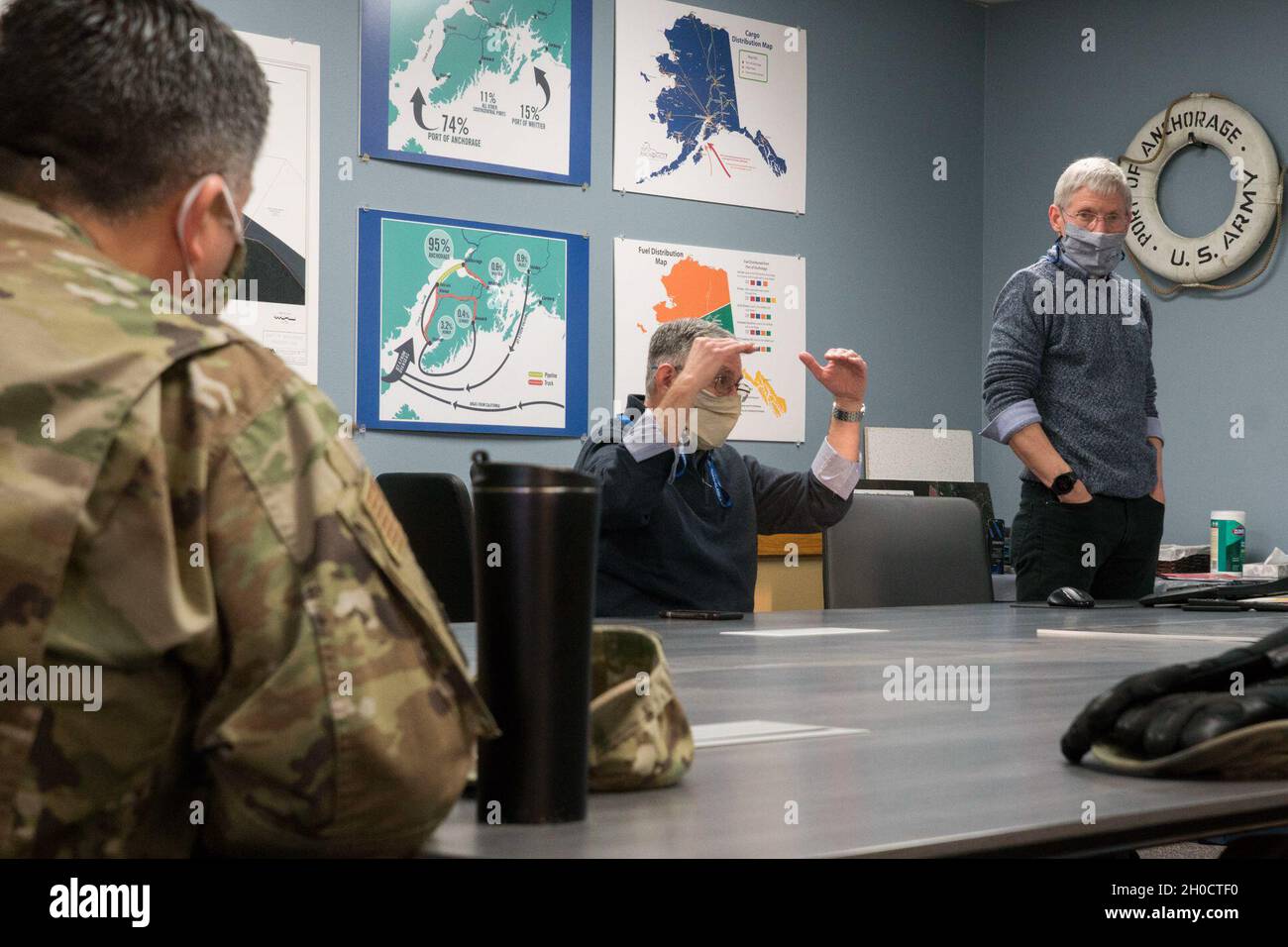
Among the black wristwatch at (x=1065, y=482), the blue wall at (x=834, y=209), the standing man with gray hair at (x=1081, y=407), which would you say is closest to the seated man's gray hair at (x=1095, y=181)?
the standing man with gray hair at (x=1081, y=407)

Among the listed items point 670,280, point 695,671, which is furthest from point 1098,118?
point 695,671

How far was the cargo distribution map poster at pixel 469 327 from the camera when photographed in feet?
12.9

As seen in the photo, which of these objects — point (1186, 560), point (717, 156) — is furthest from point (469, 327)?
point (1186, 560)

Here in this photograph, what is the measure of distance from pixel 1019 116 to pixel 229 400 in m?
5.13

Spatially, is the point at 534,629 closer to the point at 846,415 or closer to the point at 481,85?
the point at 846,415

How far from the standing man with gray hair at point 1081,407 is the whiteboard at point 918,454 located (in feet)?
5.80

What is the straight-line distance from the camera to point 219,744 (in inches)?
24.1

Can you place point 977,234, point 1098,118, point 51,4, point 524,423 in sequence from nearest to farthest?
point 51,4 < point 524,423 < point 1098,118 < point 977,234

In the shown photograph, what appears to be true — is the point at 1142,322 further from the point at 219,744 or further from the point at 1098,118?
the point at 219,744

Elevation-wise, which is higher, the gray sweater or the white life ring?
the white life ring

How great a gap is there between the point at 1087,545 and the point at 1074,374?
0.37m

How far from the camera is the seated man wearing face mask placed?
8.08 ft

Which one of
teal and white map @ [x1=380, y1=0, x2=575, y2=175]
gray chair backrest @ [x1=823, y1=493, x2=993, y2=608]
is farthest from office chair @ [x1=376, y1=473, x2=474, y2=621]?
teal and white map @ [x1=380, y1=0, x2=575, y2=175]

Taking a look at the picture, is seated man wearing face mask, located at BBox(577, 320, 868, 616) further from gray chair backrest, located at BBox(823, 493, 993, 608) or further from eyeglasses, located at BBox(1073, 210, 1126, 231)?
eyeglasses, located at BBox(1073, 210, 1126, 231)
